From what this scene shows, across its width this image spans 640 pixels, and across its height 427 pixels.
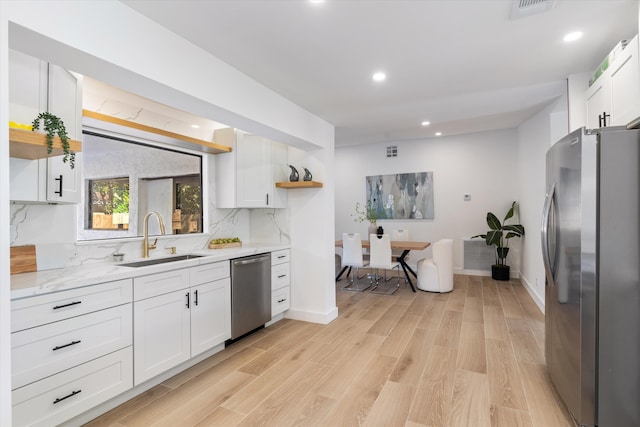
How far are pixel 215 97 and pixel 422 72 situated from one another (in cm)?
172

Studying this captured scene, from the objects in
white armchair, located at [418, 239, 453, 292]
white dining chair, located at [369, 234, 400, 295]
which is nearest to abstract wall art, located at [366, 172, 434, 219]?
white armchair, located at [418, 239, 453, 292]

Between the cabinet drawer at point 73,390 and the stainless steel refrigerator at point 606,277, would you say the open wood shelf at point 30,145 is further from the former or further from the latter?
the stainless steel refrigerator at point 606,277

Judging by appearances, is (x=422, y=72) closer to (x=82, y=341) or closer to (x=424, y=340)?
(x=424, y=340)

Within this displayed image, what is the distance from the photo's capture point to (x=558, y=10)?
1916 millimetres

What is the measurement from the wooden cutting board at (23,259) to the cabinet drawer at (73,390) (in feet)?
2.64

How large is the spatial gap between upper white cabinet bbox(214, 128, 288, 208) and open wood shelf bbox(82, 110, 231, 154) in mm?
140

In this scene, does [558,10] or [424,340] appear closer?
[558,10]

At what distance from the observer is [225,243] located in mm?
3707

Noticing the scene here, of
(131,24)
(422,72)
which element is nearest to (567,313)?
(422,72)

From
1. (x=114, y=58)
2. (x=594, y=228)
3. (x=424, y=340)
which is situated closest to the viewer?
(x=114, y=58)

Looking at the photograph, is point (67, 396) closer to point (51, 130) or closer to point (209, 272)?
point (209, 272)

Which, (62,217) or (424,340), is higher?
(62,217)

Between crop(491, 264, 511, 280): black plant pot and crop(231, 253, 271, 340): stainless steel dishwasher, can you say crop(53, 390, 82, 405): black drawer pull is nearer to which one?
crop(231, 253, 271, 340): stainless steel dishwasher

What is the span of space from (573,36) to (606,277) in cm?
164
